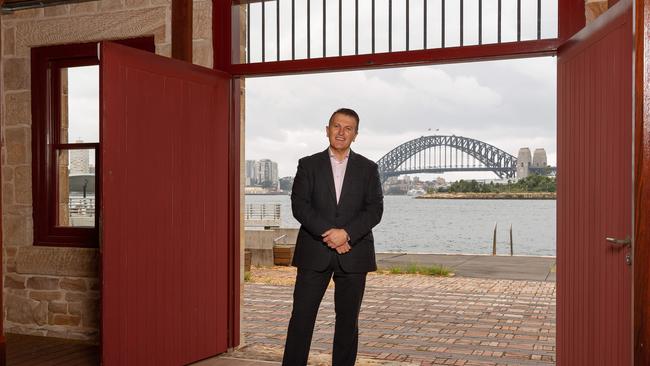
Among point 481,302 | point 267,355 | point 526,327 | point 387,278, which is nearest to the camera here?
point 267,355

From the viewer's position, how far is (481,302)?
821cm

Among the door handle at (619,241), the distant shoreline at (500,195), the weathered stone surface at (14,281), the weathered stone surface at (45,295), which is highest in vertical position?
the door handle at (619,241)

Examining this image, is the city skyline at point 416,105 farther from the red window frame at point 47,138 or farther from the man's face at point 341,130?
the man's face at point 341,130

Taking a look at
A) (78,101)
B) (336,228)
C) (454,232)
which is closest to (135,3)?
(78,101)

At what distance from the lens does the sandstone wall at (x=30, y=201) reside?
5.39 m

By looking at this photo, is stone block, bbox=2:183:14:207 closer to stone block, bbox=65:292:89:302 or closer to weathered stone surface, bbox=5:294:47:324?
weathered stone surface, bbox=5:294:47:324

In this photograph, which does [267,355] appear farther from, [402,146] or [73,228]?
[402,146]

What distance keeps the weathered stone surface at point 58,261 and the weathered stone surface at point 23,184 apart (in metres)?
0.41

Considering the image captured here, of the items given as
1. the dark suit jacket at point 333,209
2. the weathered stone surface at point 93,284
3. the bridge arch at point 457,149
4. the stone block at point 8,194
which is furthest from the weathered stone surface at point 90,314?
the bridge arch at point 457,149

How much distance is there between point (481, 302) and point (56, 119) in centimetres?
→ 529

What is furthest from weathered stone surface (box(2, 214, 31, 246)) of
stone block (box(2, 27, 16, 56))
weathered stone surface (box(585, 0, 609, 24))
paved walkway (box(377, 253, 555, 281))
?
paved walkway (box(377, 253, 555, 281))

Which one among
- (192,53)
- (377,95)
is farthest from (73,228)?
(377,95)

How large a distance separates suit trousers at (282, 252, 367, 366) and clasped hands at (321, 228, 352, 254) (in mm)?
129

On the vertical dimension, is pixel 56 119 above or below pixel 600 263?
above
